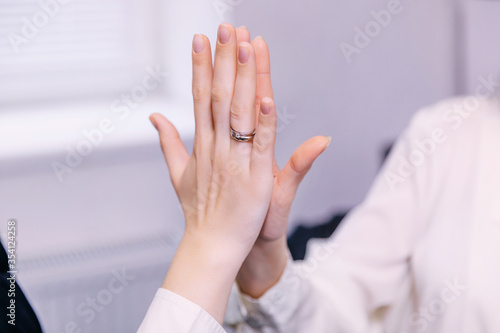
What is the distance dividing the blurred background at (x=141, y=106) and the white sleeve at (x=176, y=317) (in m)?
0.93

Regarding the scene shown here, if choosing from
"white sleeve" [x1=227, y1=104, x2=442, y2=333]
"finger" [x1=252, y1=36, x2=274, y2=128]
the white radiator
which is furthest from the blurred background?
"finger" [x1=252, y1=36, x2=274, y2=128]

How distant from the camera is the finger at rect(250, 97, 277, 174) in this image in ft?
1.69

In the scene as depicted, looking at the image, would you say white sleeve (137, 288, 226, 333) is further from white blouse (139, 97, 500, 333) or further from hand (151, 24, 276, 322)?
white blouse (139, 97, 500, 333)

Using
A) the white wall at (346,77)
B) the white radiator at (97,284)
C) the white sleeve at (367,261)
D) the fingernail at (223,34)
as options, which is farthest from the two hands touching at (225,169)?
the white wall at (346,77)

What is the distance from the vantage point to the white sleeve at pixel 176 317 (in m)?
0.53

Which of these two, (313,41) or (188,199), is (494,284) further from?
(313,41)

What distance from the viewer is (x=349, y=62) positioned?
1717 mm

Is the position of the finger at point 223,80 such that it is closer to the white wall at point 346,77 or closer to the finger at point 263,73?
the finger at point 263,73

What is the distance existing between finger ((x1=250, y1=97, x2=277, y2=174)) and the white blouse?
0.80ft

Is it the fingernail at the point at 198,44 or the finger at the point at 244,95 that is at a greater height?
the fingernail at the point at 198,44

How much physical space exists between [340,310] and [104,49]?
103 cm

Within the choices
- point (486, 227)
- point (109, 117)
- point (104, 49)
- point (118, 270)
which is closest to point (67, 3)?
point (104, 49)

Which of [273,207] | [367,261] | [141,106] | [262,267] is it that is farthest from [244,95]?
[141,106]

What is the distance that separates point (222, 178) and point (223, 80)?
0.11 m
